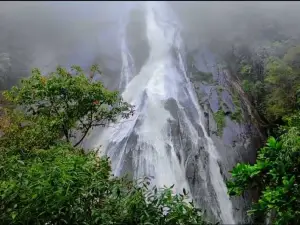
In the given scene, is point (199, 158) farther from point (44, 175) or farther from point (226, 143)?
point (44, 175)

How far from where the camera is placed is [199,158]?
10773 mm

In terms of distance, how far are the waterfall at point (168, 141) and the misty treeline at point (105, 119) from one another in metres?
1.31

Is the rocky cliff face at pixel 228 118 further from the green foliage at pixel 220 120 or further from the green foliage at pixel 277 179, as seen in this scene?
the green foliage at pixel 277 179

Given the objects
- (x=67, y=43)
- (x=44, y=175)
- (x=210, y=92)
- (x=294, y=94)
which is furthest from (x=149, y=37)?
(x=44, y=175)

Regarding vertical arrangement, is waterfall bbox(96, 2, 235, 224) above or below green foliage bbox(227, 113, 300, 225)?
above

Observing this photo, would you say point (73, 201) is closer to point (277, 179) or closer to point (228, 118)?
point (277, 179)

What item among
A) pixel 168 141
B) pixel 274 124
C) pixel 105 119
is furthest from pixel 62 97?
pixel 274 124

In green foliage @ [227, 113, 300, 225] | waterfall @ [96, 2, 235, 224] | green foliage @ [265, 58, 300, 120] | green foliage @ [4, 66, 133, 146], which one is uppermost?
green foliage @ [265, 58, 300, 120]

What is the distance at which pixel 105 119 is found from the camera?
9.14 metres

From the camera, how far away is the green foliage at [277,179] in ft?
16.0

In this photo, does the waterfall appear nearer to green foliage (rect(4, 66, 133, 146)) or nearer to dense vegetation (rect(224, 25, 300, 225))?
dense vegetation (rect(224, 25, 300, 225))

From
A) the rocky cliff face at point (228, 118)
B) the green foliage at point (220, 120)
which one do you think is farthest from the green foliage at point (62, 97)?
the green foliage at point (220, 120)

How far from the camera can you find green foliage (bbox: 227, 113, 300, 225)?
4.88 m

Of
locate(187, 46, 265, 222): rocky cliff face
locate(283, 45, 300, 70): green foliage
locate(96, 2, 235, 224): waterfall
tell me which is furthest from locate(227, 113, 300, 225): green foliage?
locate(283, 45, 300, 70): green foliage
